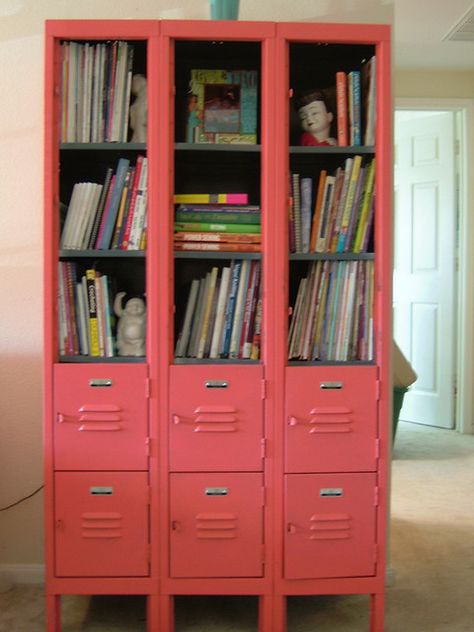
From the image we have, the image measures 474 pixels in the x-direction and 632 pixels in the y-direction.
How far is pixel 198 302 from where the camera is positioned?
2.22 meters

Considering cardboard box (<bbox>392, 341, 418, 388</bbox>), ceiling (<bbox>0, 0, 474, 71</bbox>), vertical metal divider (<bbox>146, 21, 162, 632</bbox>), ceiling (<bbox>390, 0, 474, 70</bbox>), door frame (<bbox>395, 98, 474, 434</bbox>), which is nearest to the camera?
vertical metal divider (<bbox>146, 21, 162, 632</bbox>)

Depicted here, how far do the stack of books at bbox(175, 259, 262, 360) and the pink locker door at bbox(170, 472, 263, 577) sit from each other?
0.37 meters

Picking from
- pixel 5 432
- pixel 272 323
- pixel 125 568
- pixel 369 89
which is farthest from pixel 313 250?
pixel 5 432

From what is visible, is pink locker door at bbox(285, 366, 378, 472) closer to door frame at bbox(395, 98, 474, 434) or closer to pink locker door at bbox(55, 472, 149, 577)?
pink locker door at bbox(55, 472, 149, 577)

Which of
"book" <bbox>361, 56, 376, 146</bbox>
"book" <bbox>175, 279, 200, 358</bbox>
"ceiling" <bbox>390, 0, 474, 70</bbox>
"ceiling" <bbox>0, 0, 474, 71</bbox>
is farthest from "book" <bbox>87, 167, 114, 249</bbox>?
"ceiling" <bbox>390, 0, 474, 70</bbox>

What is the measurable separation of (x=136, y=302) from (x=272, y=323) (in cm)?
42

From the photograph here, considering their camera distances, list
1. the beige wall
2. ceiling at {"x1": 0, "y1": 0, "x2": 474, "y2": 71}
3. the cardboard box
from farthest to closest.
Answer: the beige wall, the cardboard box, ceiling at {"x1": 0, "y1": 0, "x2": 474, "y2": 71}

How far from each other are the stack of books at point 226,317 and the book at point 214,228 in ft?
0.31

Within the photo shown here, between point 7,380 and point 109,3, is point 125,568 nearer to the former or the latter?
point 7,380

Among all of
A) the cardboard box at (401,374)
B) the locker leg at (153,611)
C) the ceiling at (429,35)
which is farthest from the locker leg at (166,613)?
the ceiling at (429,35)

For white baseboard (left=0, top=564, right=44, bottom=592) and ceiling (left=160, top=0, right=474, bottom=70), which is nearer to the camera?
ceiling (left=160, top=0, right=474, bottom=70)

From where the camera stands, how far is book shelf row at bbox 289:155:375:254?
220 centimetres

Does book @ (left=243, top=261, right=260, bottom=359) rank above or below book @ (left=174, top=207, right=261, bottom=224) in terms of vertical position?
below

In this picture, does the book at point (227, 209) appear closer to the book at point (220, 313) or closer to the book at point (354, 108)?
the book at point (220, 313)
